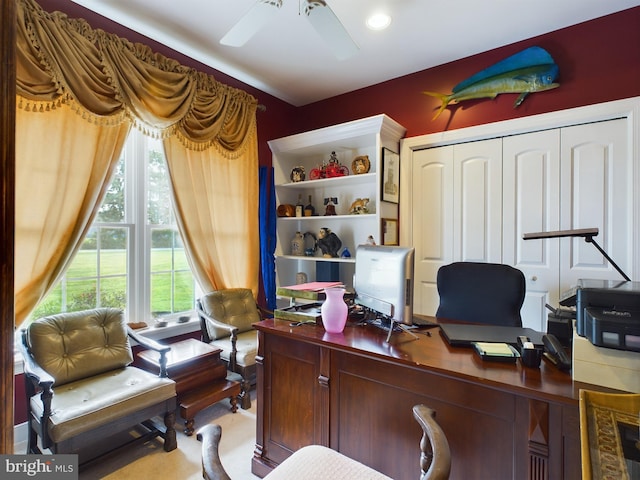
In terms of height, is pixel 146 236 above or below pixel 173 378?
above

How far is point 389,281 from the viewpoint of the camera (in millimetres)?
1549

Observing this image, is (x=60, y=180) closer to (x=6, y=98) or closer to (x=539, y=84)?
(x=6, y=98)

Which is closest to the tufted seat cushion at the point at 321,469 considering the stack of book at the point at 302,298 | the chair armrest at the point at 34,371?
the stack of book at the point at 302,298

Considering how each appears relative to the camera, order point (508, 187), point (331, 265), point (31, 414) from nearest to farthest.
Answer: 1. point (31, 414)
2. point (508, 187)
3. point (331, 265)

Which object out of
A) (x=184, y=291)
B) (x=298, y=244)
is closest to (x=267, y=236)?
(x=298, y=244)

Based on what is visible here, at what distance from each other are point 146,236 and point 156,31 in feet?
5.26

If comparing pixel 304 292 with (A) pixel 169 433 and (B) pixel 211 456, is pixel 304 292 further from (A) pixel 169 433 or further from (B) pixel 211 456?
(A) pixel 169 433

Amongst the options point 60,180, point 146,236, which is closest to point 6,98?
point 60,180

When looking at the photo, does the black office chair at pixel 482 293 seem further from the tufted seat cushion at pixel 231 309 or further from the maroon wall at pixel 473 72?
the tufted seat cushion at pixel 231 309

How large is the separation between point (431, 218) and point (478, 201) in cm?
43

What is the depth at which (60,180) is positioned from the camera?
2.11 metres

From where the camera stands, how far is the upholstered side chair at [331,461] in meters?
0.93

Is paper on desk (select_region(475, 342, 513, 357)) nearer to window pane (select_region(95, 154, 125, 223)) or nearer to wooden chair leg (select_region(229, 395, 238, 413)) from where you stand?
wooden chair leg (select_region(229, 395, 238, 413))

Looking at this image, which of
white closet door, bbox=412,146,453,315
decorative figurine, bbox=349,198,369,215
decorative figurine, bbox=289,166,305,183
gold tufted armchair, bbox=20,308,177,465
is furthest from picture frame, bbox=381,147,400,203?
gold tufted armchair, bbox=20,308,177,465
